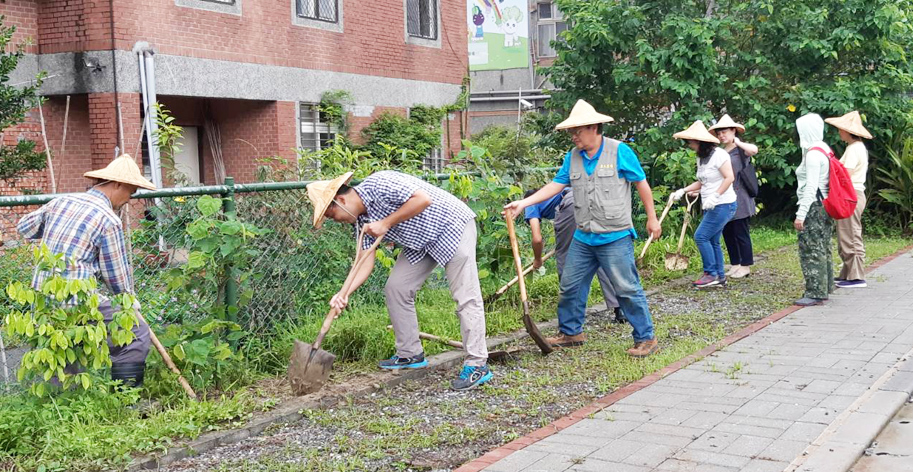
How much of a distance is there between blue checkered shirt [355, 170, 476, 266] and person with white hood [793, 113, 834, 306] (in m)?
3.98

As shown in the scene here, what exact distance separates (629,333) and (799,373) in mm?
1784

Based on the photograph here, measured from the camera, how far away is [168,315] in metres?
6.05

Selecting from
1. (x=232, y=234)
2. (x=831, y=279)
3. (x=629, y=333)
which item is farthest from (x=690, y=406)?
(x=831, y=279)

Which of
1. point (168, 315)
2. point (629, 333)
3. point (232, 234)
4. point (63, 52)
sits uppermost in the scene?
point (63, 52)

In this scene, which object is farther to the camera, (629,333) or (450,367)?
(629,333)

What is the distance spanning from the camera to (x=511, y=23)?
26.5m

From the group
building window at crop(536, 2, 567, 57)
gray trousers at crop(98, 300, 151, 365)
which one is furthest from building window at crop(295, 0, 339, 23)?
building window at crop(536, 2, 567, 57)

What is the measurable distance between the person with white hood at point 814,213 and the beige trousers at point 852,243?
0.88 metres

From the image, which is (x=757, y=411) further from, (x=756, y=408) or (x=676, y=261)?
(x=676, y=261)

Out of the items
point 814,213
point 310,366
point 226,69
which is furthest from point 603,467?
point 226,69

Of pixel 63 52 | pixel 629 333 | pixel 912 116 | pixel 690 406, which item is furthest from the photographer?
pixel 912 116

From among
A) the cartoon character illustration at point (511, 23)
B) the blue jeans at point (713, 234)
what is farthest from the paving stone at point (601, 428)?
the cartoon character illustration at point (511, 23)

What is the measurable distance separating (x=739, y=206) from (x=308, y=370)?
6.20 meters

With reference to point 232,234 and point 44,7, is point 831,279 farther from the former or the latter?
point 44,7
